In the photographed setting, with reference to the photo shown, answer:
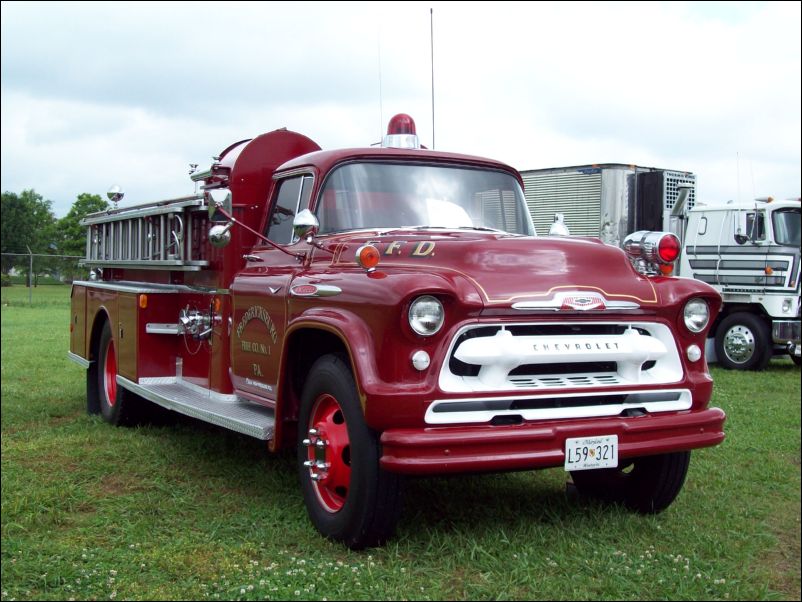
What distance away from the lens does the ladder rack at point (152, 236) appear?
6.68m

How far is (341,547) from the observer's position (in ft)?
14.5

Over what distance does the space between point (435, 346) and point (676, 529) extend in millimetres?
1738

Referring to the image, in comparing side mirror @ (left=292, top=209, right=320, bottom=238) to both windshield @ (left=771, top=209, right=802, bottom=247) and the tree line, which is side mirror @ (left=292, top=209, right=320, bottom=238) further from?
the tree line

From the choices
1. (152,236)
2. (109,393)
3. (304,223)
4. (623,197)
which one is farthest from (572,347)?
(623,197)

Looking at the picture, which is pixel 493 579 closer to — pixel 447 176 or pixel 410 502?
pixel 410 502

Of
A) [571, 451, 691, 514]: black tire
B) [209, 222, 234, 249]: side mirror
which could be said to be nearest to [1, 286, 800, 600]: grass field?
[571, 451, 691, 514]: black tire

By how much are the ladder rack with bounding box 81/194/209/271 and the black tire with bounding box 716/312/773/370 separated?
8.46m

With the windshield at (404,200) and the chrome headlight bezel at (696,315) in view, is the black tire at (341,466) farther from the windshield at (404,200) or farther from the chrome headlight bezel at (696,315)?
the chrome headlight bezel at (696,315)

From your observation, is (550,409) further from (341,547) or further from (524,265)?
(341,547)

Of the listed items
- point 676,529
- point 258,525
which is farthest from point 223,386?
point 676,529

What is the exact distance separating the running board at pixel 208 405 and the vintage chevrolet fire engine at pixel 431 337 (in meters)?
0.02

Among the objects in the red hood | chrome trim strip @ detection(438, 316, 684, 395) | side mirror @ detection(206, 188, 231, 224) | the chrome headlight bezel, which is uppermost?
side mirror @ detection(206, 188, 231, 224)

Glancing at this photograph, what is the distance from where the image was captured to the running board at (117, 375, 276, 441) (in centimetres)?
525

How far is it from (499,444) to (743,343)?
32.0ft
